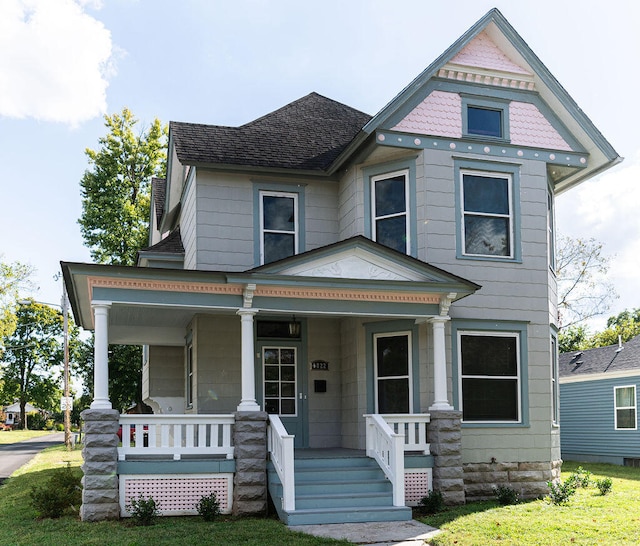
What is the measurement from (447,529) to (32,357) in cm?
6141

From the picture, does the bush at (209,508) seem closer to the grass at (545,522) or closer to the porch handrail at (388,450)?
the porch handrail at (388,450)

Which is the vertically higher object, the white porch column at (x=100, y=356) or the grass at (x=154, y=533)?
the white porch column at (x=100, y=356)

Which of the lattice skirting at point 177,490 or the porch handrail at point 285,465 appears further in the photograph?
the lattice skirting at point 177,490

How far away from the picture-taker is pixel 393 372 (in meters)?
13.3

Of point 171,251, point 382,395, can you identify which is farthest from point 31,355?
point 382,395

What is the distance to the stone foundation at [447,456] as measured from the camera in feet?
39.3

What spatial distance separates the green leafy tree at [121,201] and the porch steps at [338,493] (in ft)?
67.9

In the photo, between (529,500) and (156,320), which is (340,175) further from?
(529,500)

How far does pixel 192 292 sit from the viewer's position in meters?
11.5

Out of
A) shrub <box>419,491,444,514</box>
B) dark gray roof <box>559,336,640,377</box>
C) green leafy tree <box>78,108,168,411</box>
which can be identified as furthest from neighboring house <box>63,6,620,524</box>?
green leafy tree <box>78,108,168,411</box>

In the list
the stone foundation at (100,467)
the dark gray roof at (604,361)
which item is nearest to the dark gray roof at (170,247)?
the stone foundation at (100,467)

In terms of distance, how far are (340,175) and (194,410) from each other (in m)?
5.31

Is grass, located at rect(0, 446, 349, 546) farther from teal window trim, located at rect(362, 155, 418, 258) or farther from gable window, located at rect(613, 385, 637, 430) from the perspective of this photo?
gable window, located at rect(613, 385, 637, 430)

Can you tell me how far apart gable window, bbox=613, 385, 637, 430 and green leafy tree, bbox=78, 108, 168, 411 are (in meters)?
18.3
